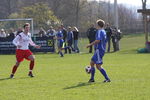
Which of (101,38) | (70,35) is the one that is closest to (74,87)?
(101,38)

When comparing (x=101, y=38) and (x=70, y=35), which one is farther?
(x=70, y=35)

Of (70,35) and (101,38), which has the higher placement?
(101,38)

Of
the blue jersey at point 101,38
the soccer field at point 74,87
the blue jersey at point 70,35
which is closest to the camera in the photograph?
the soccer field at point 74,87

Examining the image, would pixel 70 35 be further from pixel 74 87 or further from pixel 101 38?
pixel 74 87

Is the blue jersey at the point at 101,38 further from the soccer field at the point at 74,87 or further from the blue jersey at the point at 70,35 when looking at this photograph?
the blue jersey at the point at 70,35

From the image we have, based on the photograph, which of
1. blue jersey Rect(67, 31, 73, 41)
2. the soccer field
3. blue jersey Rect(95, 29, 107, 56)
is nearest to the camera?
the soccer field

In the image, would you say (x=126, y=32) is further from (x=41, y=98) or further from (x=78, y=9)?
(x=41, y=98)

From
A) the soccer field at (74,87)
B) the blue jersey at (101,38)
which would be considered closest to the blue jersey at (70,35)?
the soccer field at (74,87)

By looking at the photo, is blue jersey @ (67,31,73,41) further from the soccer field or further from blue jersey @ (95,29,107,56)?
blue jersey @ (95,29,107,56)

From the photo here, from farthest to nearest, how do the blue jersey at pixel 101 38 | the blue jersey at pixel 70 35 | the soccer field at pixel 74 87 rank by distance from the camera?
the blue jersey at pixel 70 35
the blue jersey at pixel 101 38
the soccer field at pixel 74 87

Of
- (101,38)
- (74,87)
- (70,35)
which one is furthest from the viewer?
(70,35)

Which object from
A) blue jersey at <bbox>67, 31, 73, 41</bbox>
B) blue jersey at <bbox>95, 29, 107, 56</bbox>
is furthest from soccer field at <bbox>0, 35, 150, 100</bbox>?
blue jersey at <bbox>67, 31, 73, 41</bbox>

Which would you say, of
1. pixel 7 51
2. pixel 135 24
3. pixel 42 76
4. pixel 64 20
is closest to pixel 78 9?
pixel 64 20

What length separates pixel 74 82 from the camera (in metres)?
13.0
